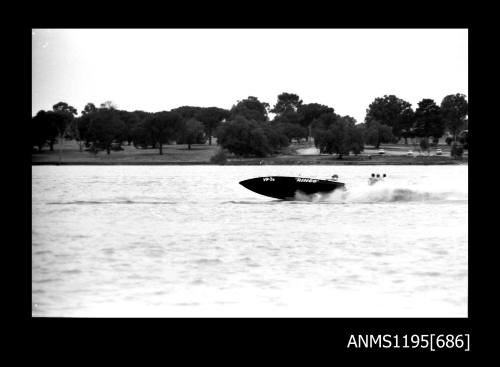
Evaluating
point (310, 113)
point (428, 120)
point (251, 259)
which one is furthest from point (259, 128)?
point (251, 259)

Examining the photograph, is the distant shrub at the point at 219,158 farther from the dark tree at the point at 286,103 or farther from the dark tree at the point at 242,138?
the dark tree at the point at 286,103

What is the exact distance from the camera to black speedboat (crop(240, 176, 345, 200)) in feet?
120

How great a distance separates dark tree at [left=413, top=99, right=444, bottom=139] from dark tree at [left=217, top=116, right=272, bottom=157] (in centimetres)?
3060

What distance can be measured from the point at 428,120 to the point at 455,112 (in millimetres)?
10230

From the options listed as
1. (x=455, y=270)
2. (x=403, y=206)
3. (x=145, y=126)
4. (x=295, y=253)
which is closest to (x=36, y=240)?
(x=295, y=253)

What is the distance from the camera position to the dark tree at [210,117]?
131250 millimetres

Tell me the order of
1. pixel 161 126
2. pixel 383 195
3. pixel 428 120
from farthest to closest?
pixel 428 120
pixel 161 126
pixel 383 195

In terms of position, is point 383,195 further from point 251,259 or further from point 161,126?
point 161,126

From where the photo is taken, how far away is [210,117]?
13475cm

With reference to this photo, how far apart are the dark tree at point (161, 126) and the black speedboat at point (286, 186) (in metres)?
72.8

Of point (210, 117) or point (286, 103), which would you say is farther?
point (286, 103)

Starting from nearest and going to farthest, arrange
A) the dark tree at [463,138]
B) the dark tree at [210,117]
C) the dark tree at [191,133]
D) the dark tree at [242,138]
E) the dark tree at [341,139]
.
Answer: the dark tree at [242,138] → the dark tree at [191,133] → the dark tree at [463,138] → the dark tree at [341,139] → the dark tree at [210,117]

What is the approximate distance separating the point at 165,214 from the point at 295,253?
13287mm

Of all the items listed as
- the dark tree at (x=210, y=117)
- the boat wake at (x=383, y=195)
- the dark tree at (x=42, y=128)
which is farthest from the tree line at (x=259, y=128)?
the boat wake at (x=383, y=195)
